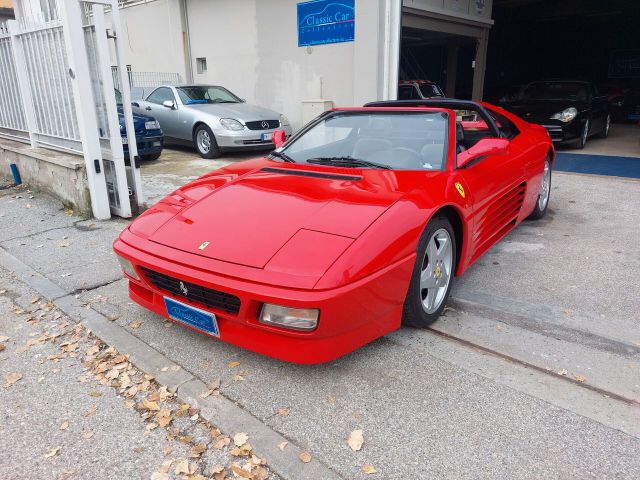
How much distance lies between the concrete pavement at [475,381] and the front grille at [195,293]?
0.40 meters

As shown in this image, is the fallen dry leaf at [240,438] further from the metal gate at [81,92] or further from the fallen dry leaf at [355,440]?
the metal gate at [81,92]

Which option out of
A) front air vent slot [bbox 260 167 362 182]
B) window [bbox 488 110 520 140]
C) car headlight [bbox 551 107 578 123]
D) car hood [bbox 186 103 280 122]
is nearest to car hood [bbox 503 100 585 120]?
car headlight [bbox 551 107 578 123]

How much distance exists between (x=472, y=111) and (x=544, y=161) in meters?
1.07

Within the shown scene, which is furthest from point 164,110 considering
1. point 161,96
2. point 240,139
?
point 240,139

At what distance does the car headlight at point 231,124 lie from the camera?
8.79 metres

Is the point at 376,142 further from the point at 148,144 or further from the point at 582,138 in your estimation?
the point at 582,138

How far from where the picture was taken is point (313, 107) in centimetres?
1028

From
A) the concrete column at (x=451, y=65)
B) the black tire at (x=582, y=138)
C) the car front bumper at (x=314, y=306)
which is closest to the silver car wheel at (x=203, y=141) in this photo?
the car front bumper at (x=314, y=306)

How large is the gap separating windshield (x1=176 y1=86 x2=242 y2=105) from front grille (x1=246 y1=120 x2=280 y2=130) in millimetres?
1402

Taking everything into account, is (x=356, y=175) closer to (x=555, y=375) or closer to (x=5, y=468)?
(x=555, y=375)

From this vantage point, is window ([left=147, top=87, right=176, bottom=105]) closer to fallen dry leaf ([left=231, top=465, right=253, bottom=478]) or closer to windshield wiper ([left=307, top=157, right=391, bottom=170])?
windshield wiper ([left=307, top=157, right=391, bottom=170])

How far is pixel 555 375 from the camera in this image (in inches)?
98.2

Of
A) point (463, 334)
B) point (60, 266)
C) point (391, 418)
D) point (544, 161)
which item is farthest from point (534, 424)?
point (60, 266)

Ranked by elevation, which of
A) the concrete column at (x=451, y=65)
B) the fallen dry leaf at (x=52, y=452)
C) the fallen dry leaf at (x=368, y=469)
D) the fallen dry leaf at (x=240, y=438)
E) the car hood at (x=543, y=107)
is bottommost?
the fallen dry leaf at (x=52, y=452)
